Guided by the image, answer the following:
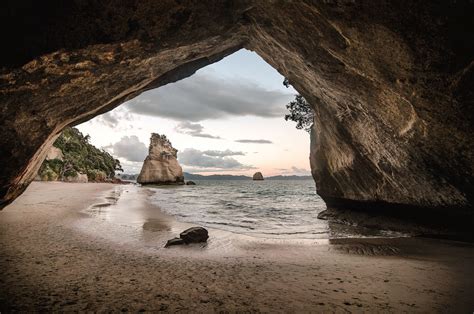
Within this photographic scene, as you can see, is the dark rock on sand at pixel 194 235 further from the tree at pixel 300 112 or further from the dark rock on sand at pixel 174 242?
the tree at pixel 300 112

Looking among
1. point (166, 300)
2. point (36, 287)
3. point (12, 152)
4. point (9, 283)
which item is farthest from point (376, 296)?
point (12, 152)

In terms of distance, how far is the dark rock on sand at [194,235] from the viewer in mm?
6863

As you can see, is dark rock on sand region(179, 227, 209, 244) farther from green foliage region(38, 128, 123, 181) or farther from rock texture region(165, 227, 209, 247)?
green foliage region(38, 128, 123, 181)

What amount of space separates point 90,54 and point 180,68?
3.39 m

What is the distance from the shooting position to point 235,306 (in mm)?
3076

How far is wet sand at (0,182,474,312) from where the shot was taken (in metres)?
3.14

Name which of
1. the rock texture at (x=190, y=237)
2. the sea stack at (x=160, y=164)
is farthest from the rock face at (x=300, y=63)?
the sea stack at (x=160, y=164)

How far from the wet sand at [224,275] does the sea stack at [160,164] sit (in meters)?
53.6

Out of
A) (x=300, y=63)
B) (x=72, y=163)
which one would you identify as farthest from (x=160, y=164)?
(x=300, y=63)

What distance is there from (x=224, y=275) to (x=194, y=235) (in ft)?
9.45

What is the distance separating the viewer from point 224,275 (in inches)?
167

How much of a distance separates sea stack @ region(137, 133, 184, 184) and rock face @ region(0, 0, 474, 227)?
176ft

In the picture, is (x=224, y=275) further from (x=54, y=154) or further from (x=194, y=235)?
(x=54, y=154)

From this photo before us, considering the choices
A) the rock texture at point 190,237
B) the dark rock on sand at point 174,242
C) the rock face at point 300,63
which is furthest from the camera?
the rock texture at point 190,237
